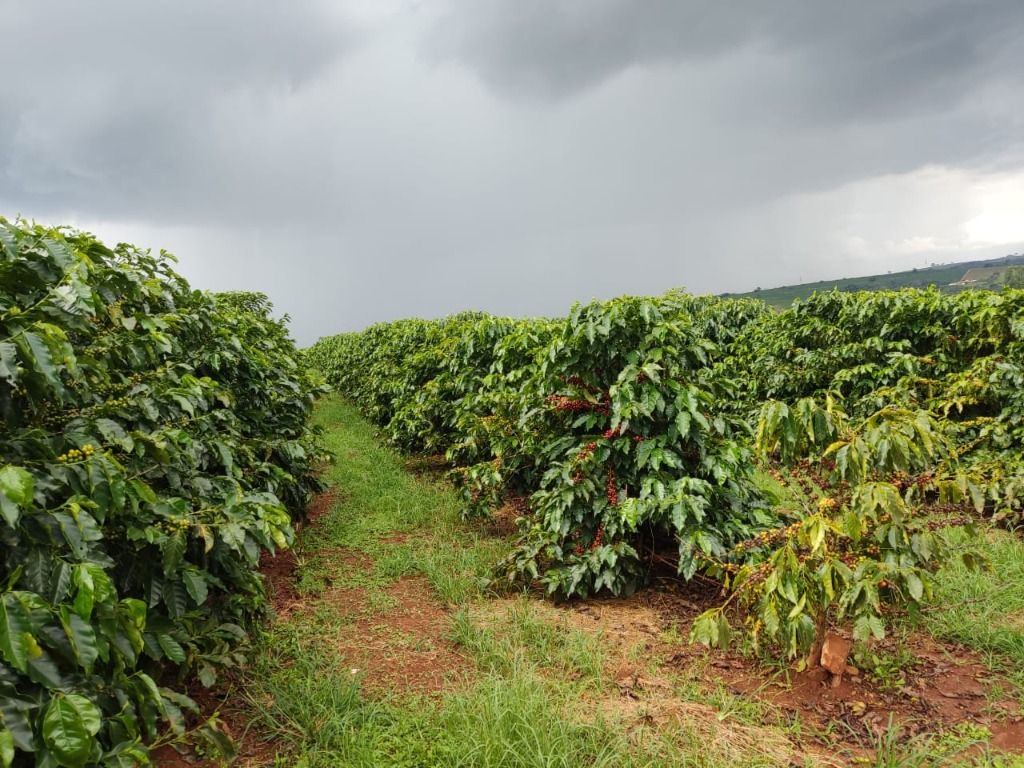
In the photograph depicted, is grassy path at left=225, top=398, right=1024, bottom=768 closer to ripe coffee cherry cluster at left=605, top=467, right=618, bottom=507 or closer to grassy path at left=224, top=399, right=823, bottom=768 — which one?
grassy path at left=224, top=399, right=823, bottom=768

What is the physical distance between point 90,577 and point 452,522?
4.02m

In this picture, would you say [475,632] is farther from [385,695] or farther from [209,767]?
[209,767]

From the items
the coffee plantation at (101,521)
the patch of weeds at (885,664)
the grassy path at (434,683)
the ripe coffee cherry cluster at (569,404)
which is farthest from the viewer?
the ripe coffee cherry cluster at (569,404)

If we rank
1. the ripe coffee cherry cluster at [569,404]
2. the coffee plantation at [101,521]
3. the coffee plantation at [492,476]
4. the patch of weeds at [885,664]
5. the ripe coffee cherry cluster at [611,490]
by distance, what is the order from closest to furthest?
1. the coffee plantation at [101,521]
2. the coffee plantation at [492,476]
3. the patch of weeds at [885,664]
4. the ripe coffee cherry cluster at [611,490]
5. the ripe coffee cherry cluster at [569,404]

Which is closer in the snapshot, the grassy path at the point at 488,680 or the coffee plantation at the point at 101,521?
the coffee plantation at the point at 101,521

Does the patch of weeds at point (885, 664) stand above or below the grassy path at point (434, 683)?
below

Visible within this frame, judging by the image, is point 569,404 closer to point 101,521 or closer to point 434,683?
point 434,683

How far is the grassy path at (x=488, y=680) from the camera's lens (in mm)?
2285

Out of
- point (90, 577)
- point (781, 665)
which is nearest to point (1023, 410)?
point (781, 665)

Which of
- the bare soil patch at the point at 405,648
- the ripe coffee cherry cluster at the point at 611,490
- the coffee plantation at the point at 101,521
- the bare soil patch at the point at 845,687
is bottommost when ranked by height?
the bare soil patch at the point at 845,687

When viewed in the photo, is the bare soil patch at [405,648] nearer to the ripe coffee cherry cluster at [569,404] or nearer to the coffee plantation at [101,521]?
the coffee plantation at [101,521]

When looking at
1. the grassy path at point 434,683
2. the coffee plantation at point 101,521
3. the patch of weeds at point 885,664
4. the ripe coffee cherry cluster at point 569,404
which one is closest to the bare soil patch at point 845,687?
the patch of weeds at point 885,664

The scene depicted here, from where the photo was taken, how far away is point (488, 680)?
2727 mm

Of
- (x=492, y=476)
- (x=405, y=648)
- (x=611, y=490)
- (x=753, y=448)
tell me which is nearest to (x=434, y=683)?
(x=405, y=648)
